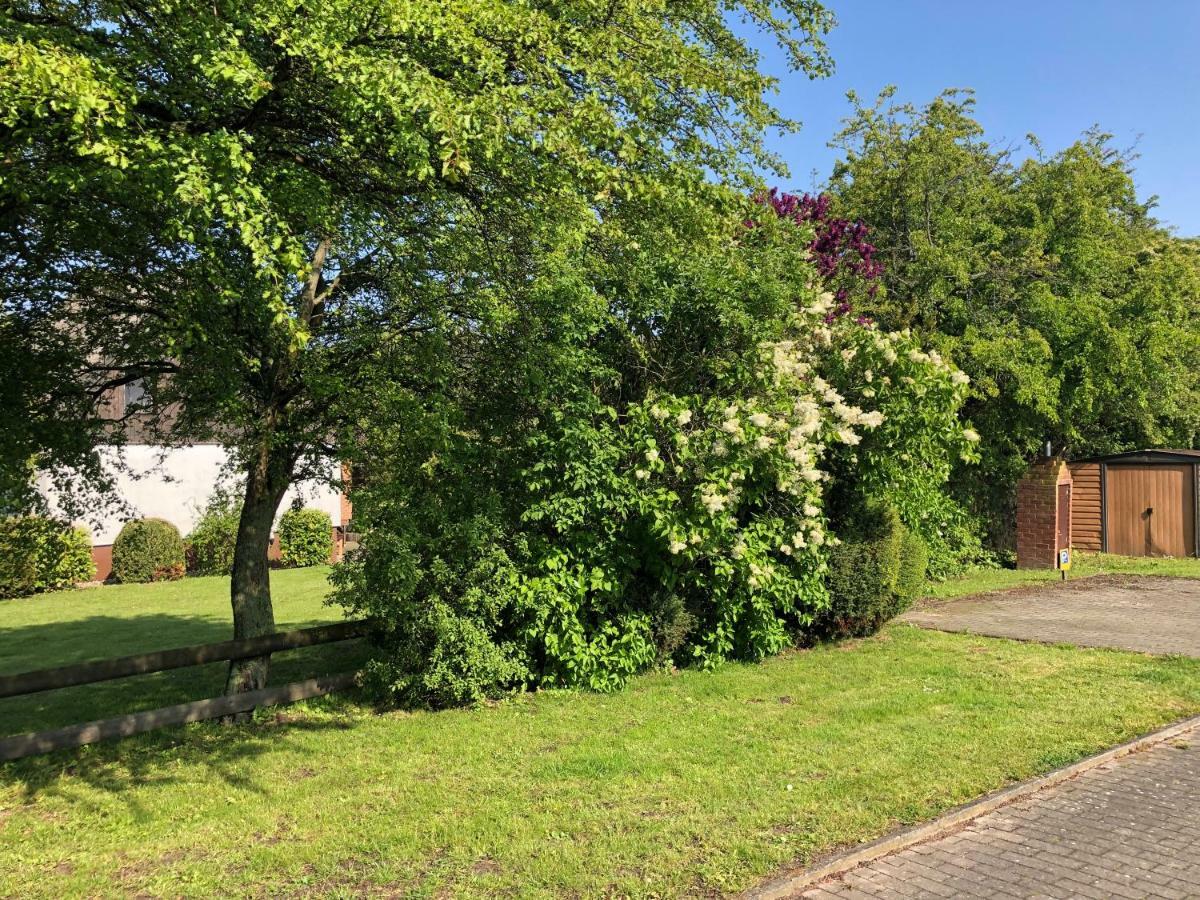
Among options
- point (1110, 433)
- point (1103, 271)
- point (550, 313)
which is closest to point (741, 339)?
point (550, 313)

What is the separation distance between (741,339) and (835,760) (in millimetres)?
4505

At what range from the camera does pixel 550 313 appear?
25.4ft

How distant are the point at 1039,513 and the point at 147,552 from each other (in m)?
19.6

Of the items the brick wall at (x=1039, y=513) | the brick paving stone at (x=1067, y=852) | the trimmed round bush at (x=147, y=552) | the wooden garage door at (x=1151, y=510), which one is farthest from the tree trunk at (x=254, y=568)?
the wooden garage door at (x=1151, y=510)

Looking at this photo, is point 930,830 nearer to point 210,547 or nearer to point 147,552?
point 147,552

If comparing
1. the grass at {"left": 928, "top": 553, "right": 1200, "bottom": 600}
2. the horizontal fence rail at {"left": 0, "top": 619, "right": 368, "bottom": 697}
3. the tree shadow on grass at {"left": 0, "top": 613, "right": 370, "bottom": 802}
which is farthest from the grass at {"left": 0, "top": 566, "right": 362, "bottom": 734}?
the grass at {"left": 928, "top": 553, "right": 1200, "bottom": 600}

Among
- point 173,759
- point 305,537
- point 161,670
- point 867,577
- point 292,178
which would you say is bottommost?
point 173,759

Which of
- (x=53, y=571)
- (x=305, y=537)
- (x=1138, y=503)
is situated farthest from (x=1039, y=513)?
(x=53, y=571)

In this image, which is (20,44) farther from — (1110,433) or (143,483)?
(1110,433)

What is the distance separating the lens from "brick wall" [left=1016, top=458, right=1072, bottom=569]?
57.1 ft

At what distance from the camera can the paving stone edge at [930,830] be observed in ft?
13.5

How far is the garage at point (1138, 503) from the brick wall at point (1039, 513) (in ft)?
11.1

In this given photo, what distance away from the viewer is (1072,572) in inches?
677

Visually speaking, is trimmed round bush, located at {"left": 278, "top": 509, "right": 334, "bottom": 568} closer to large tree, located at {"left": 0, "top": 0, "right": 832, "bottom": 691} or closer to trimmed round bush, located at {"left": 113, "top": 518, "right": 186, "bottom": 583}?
trimmed round bush, located at {"left": 113, "top": 518, "right": 186, "bottom": 583}
